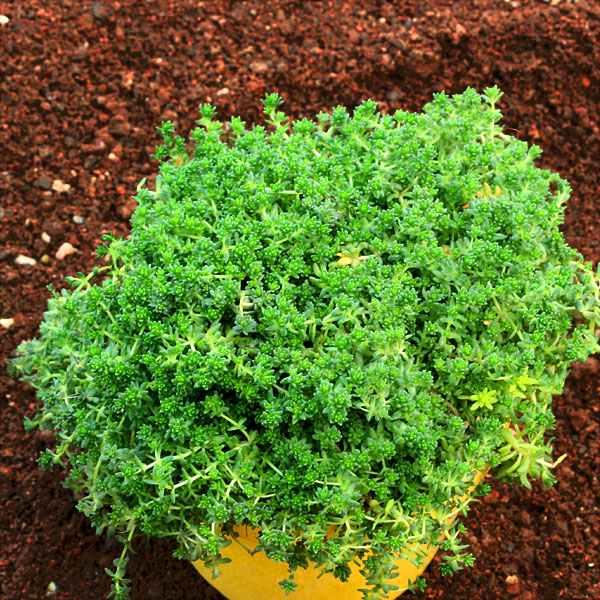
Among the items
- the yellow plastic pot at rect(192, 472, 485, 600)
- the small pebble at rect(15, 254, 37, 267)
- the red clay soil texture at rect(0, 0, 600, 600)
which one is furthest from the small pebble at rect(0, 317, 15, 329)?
the yellow plastic pot at rect(192, 472, 485, 600)

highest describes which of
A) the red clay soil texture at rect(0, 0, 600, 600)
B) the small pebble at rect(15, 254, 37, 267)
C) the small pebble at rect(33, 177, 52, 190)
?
the red clay soil texture at rect(0, 0, 600, 600)

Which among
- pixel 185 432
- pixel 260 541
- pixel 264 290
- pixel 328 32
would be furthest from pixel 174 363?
pixel 328 32

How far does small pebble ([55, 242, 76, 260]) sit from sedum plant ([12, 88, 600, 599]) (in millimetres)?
1379

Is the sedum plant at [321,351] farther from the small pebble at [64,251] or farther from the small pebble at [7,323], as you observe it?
the small pebble at [64,251]

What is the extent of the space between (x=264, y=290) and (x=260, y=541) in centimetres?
69

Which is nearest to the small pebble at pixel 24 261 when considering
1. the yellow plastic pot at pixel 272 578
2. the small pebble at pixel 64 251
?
the small pebble at pixel 64 251

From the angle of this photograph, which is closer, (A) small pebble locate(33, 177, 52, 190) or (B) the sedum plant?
(B) the sedum plant

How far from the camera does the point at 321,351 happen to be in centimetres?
220

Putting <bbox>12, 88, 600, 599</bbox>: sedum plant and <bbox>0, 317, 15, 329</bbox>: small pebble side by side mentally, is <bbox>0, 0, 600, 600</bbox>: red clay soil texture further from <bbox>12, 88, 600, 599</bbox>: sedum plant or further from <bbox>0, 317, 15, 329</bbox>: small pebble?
<bbox>12, 88, 600, 599</bbox>: sedum plant

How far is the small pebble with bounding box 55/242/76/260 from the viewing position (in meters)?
3.88

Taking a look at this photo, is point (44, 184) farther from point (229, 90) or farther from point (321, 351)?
point (321, 351)

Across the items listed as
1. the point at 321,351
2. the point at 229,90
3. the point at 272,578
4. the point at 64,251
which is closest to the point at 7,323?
the point at 64,251

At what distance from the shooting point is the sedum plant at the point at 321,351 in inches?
85.5

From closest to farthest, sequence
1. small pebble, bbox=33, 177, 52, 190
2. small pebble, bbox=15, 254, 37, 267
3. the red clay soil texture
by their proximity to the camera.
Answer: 1. the red clay soil texture
2. small pebble, bbox=15, 254, 37, 267
3. small pebble, bbox=33, 177, 52, 190
